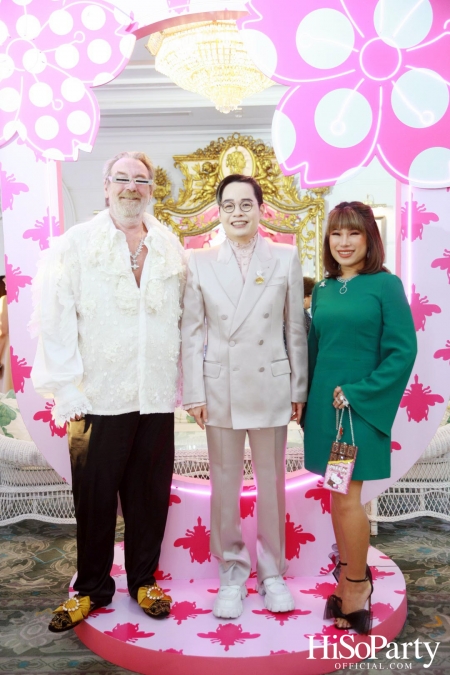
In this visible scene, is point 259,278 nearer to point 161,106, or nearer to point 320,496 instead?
point 320,496

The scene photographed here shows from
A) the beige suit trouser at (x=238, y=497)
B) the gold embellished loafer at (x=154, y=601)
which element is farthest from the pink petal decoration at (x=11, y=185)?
the gold embellished loafer at (x=154, y=601)

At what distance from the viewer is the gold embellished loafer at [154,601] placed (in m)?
2.36

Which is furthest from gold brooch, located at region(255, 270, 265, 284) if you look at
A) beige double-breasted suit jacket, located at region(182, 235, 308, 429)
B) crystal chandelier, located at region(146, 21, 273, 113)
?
crystal chandelier, located at region(146, 21, 273, 113)

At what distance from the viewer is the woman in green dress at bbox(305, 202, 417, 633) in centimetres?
218

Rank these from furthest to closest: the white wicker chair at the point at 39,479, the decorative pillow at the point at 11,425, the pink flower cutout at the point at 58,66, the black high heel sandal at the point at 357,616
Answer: the decorative pillow at the point at 11,425
the white wicker chair at the point at 39,479
the pink flower cutout at the point at 58,66
the black high heel sandal at the point at 357,616

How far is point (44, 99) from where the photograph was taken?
8.38 feet

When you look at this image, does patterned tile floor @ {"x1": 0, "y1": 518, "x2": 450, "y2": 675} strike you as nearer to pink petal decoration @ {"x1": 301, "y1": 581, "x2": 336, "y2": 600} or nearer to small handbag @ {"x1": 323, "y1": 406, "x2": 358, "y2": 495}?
pink petal decoration @ {"x1": 301, "y1": 581, "x2": 336, "y2": 600}

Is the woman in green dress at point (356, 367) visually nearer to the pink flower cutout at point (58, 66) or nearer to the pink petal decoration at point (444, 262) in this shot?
the pink petal decoration at point (444, 262)

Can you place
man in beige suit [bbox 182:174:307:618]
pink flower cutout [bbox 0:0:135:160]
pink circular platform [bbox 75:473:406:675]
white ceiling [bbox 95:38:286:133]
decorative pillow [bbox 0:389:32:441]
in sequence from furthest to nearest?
white ceiling [bbox 95:38:286:133]
decorative pillow [bbox 0:389:32:441]
pink flower cutout [bbox 0:0:135:160]
man in beige suit [bbox 182:174:307:618]
pink circular platform [bbox 75:473:406:675]

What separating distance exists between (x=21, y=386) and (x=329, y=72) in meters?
1.85

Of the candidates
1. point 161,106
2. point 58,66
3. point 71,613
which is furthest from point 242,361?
point 161,106

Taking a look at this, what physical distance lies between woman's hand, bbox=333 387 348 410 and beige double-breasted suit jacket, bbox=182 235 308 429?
0.66 feet

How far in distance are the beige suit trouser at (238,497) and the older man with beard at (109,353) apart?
0.25m

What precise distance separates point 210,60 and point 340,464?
10.6 ft
